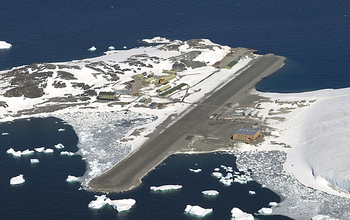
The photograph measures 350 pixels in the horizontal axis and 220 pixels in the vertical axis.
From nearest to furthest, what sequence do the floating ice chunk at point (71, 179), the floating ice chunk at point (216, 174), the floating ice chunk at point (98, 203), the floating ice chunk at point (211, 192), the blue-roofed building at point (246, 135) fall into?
the floating ice chunk at point (98, 203) → the floating ice chunk at point (211, 192) → the floating ice chunk at point (71, 179) → the floating ice chunk at point (216, 174) → the blue-roofed building at point (246, 135)

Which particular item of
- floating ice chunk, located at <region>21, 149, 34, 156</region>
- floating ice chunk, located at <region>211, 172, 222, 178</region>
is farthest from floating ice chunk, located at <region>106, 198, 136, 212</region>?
floating ice chunk, located at <region>21, 149, 34, 156</region>

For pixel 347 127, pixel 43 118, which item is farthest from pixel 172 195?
pixel 43 118

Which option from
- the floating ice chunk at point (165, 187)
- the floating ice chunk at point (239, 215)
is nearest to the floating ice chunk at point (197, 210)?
the floating ice chunk at point (239, 215)

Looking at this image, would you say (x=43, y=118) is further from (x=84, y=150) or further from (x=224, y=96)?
(x=224, y=96)

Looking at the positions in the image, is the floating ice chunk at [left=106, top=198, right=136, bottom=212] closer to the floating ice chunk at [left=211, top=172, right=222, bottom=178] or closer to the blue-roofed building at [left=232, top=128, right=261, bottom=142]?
the floating ice chunk at [left=211, top=172, right=222, bottom=178]

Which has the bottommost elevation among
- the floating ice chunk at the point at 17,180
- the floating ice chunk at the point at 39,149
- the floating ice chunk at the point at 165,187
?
the floating ice chunk at the point at 17,180

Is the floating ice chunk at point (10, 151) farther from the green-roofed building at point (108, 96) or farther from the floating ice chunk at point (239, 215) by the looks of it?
the floating ice chunk at point (239, 215)

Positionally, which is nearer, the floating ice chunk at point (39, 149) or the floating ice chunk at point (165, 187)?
the floating ice chunk at point (165, 187)
